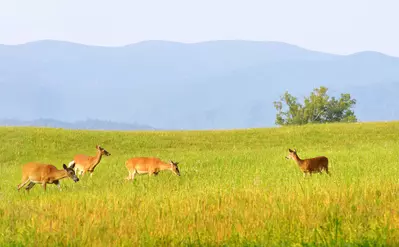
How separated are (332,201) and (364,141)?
37.9 m

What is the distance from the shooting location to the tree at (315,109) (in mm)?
106750

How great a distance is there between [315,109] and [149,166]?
87.1 m

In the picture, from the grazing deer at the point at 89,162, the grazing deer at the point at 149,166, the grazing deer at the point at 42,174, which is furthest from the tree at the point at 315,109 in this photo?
the grazing deer at the point at 42,174

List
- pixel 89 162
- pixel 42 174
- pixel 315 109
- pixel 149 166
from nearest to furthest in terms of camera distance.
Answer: pixel 42 174
pixel 149 166
pixel 89 162
pixel 315 109

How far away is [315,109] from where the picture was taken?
353ft

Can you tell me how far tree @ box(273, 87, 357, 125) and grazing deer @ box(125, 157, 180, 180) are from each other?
83567mm

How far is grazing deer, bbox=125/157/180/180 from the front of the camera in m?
23.6

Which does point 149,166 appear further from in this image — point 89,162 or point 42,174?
point 42,174

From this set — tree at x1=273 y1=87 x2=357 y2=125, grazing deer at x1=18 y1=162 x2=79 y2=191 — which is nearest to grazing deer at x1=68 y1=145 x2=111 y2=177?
grazing deer at x1=18 y1=162 x2=79 y2=191

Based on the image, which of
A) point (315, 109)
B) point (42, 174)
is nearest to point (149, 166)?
point (42, 174)

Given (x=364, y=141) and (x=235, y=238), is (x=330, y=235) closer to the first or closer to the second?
(x=235, y=238)

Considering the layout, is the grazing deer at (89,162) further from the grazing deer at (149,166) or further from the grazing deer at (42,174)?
the grazing deer at (42,174)

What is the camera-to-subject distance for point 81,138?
4862 centimetres

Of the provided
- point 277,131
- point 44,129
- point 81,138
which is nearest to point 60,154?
point 81,138
